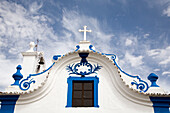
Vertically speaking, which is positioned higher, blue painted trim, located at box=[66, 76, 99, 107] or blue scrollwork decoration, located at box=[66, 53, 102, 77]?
blue scrollwork decoration, located at box=[66, 53, 102, 77]

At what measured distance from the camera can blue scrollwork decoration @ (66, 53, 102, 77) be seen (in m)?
7.04

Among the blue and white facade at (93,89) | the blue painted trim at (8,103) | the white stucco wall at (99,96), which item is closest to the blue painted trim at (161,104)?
the blue and white facade at (93,89)

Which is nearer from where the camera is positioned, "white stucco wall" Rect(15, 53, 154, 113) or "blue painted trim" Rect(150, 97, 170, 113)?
"blue painted trim" Rect(150, 97, 170, 113)

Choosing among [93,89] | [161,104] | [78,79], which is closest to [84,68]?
[78,79]

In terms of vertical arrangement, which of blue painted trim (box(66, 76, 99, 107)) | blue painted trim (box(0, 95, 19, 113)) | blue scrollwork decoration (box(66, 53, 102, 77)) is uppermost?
blue scrollwork decoration (box(66, 53, 102, 77))

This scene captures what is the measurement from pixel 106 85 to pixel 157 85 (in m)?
1.94

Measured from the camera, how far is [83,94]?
6.75 metres

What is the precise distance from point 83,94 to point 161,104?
2893mm

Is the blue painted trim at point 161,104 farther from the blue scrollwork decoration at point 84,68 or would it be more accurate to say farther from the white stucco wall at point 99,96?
the blue scrollwork decoration at point 84,68

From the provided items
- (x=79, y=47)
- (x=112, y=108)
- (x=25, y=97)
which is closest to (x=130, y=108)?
(x=112, y=108)

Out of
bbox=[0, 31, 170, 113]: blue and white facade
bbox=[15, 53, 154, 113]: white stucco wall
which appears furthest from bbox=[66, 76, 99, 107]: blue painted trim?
bbox=[15, 53, 154, 113]: white stucco wall

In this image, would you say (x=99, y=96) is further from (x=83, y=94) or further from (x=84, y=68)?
(x=84, y=68)

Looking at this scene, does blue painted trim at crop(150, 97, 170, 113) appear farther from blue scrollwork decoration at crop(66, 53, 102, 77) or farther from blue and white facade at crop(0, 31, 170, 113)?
blue scrollwork decoration at crop(66, 53, 102, 77)

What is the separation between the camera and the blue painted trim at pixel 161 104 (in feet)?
20.4
